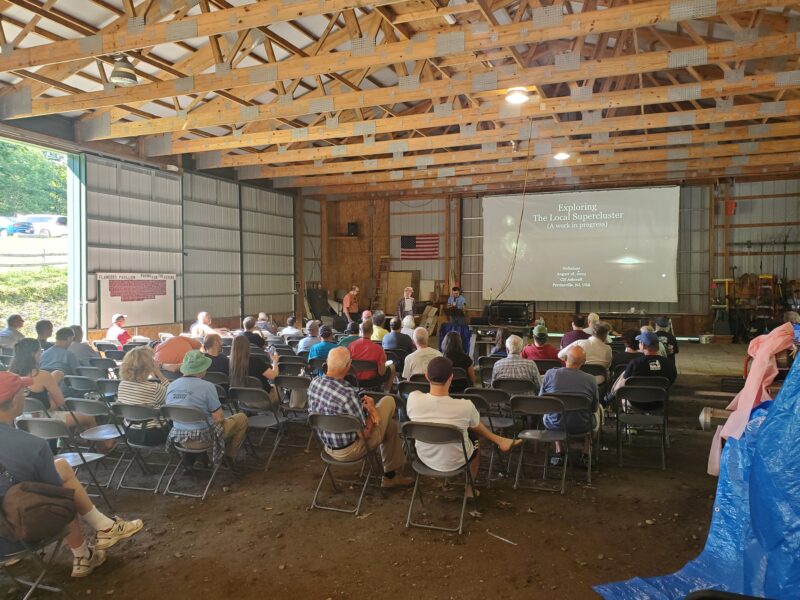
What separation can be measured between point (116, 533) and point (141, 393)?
4.55ft

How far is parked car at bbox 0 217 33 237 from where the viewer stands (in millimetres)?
19542

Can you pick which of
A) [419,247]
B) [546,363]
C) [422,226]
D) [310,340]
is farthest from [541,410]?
[422,226]

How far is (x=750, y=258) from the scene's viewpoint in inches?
601

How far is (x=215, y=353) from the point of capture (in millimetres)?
5789

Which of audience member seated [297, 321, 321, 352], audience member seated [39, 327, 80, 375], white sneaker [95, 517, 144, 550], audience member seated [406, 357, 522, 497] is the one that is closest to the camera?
white sneaker [95, 517, 144, 550]

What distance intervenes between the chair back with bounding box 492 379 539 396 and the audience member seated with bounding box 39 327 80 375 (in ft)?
14.3

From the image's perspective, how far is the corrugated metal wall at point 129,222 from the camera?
11.4 metres

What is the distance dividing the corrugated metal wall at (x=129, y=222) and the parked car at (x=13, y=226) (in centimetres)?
1007

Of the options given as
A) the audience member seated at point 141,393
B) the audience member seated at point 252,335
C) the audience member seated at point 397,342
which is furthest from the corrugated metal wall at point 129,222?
the audience member seated at point 141,393

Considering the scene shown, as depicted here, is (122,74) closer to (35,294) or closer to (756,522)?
(756,522)

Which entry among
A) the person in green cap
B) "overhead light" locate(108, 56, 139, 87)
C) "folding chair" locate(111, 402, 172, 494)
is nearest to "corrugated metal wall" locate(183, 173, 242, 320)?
"overhead light" locate(108, 56, 139, 87)

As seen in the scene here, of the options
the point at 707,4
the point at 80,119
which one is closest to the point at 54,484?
the point at 707,4

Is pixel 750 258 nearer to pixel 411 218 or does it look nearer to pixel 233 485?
pixel 411 218

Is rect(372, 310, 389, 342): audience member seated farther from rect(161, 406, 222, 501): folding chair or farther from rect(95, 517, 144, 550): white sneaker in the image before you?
rect(95, 517, 144, 550): white sneaker
